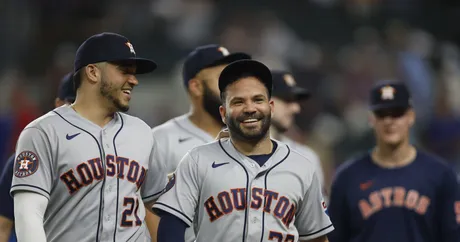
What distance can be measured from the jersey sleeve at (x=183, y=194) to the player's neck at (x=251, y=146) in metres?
0.23

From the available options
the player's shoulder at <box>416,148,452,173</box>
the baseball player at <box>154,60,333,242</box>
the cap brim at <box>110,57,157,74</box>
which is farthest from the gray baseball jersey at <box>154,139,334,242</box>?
the player's shoulder at <box>416,148,452,173</box>

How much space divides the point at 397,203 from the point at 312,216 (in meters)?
1.65

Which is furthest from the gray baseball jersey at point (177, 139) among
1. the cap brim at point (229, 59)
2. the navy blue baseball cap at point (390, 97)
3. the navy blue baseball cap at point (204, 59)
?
the navy blue baseball cap at point (390, 97)

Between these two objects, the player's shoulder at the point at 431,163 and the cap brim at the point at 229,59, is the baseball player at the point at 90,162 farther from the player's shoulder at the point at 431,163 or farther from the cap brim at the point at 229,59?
the player's shoulder at the point at 431,163

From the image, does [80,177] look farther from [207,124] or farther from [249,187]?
[207,124]

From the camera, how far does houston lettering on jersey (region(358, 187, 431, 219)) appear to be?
5.90m

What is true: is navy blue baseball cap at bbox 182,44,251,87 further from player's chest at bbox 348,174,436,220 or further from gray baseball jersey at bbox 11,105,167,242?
gray baseball jersey at bbox 11,105,167,242

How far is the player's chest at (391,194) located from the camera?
19.4 feet

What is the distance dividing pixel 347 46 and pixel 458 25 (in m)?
1.77

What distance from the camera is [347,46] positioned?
14.1 meters

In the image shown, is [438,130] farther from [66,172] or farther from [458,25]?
[66,172]

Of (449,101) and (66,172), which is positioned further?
(449,101)

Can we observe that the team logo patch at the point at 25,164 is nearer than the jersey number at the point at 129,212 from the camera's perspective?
Yes

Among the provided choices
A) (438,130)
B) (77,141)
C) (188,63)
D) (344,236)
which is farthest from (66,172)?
(438,130)
